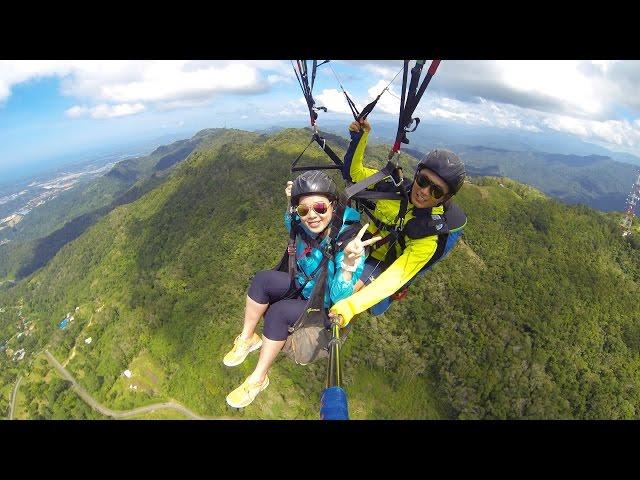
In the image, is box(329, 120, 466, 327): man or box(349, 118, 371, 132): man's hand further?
box(349, 118, 371, 132): man's hand

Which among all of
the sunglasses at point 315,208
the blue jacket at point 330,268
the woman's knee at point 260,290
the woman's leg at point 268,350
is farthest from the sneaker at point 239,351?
the sunglasses at point 315,208

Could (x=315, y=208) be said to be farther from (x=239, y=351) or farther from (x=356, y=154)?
(x=239, y=351)

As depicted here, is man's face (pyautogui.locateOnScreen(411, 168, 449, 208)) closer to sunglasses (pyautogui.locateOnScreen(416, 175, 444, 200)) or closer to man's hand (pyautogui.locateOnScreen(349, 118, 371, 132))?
sunglasses (pyautogui.locateOnScreen(416, 175, 444, 200))

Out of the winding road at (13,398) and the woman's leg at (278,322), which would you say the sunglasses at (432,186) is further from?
the winding road at (13,398)

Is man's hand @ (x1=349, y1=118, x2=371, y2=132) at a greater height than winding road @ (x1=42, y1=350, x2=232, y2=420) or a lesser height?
greater

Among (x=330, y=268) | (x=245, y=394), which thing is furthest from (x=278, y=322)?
(x=245, y=394)

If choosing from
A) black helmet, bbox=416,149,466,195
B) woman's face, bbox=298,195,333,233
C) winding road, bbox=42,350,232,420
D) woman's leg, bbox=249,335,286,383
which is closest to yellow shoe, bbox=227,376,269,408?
woman's leg, bbox=249,335,286,383

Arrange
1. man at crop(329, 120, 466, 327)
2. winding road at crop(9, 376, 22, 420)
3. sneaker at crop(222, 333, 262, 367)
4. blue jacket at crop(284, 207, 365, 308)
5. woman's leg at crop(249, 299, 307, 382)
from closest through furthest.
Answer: man at crop(329, 120, 466, 327), blue jacket at crop(284, 207, 365, 308), woman's leg at crop(249, 299, 307, 382), sneaker at crop(222, 333, 262, 367), winding road at crop(9, 376, 22, 420)
